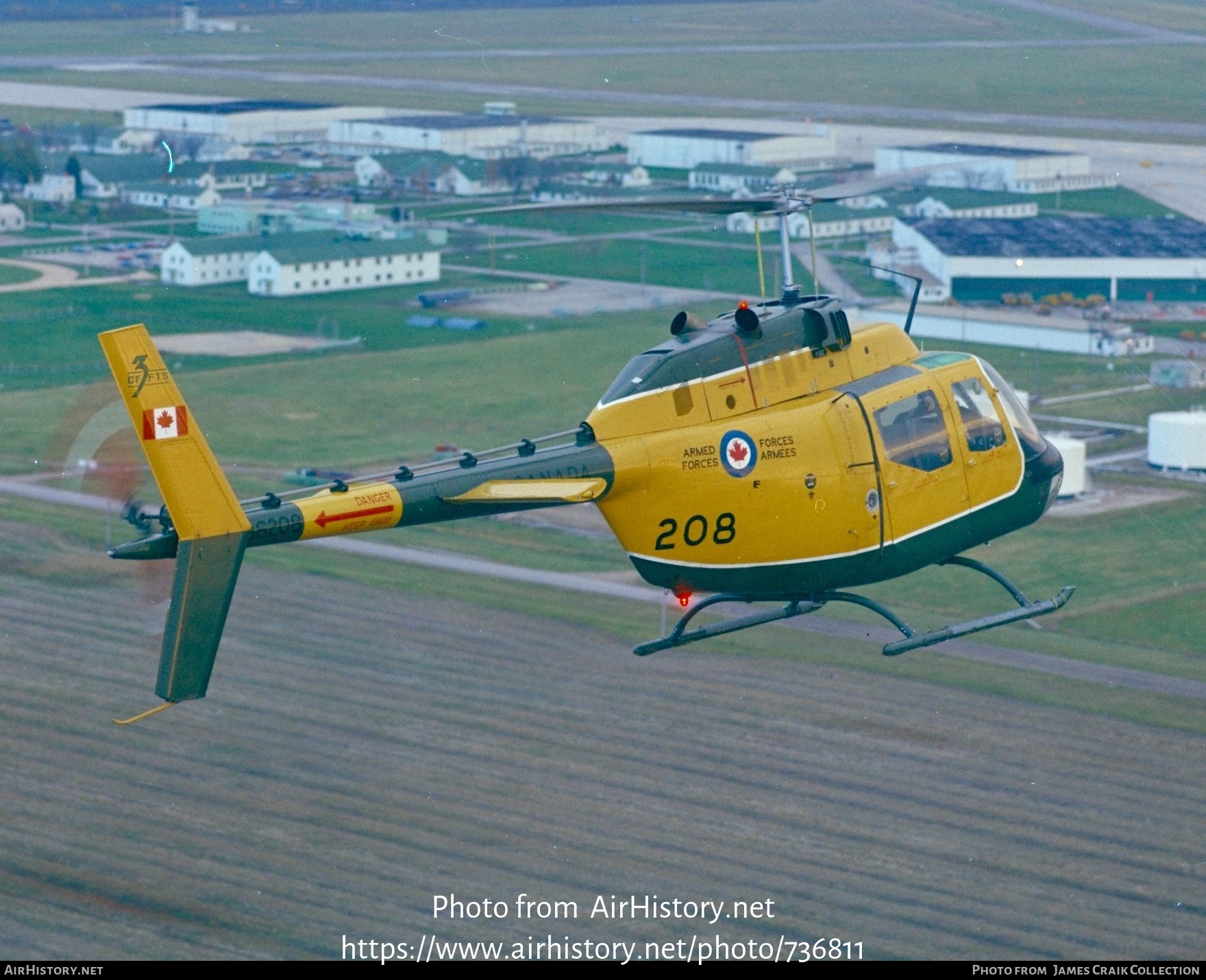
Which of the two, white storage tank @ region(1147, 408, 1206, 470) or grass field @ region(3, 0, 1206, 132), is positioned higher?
grass field @ region(3, 0, 1206, 132)

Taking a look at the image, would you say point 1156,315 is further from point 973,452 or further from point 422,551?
point 973,452

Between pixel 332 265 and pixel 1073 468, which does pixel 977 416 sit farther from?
pixel 332 265

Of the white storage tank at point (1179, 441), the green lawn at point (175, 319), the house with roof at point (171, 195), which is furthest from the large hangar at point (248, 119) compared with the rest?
the white storage tank at point (1179, 441)

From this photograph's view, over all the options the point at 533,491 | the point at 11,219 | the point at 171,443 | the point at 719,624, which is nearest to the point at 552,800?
the point at 719,624

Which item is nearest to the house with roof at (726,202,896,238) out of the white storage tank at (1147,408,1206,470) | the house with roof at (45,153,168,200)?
the house with roof at (45,153,168,200)

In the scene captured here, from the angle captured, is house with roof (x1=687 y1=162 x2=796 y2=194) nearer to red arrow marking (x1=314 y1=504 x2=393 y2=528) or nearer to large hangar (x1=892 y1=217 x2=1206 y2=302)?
large hangar (x1=892 y1=217 x2=1206 y2=302)
